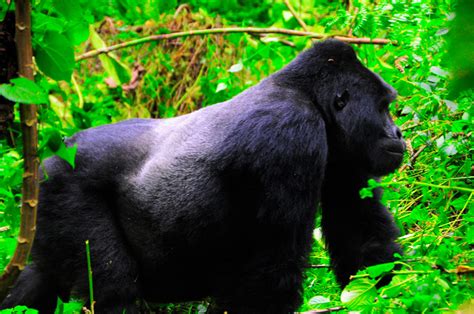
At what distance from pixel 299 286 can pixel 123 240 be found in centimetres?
83

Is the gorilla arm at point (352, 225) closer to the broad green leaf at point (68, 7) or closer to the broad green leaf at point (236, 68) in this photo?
the broad green leaf at point (68, 7)

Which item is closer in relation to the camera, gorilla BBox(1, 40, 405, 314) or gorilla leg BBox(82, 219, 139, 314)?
gorilla BBox(1, 40, 405, 314)

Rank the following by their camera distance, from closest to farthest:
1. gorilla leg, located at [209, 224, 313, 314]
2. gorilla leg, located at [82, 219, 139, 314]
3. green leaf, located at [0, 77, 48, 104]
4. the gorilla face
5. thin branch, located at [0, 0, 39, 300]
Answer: green leaf, located at [0, 77, 48, 104]
thin branch, located at [0, 0, 39, 300]
gorilla leg, located at [209, 224, 313, 314]
gorilla leg, located at [82, 219, 139, 314]
the gorilla face

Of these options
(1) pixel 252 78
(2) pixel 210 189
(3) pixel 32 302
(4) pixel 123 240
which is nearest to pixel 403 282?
(2) pixel 210 189

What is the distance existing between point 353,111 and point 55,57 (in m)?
1.40

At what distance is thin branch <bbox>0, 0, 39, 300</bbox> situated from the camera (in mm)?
1641

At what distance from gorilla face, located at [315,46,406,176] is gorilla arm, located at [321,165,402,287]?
4.5 inches

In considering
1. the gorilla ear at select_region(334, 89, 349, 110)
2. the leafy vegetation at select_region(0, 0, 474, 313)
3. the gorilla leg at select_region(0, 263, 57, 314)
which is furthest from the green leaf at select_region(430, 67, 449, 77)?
the gorilla leg at select_region(0, 263, 57, 314)

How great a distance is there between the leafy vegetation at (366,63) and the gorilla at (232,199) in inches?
7.0

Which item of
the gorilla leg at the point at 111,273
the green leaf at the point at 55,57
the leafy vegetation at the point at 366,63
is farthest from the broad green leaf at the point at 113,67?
the green leaf at the point at 55,57

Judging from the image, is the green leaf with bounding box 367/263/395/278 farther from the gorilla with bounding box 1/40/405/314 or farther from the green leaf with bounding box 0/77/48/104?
the green leaf with bounding box 0/77/48/104

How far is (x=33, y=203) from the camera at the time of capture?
1745mm

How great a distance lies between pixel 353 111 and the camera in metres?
2.75

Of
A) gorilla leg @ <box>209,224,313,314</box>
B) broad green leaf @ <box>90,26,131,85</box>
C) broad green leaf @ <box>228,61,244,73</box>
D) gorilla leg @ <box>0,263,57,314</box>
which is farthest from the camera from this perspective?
broad green leaf @ <box>90,26,131,85</box>
